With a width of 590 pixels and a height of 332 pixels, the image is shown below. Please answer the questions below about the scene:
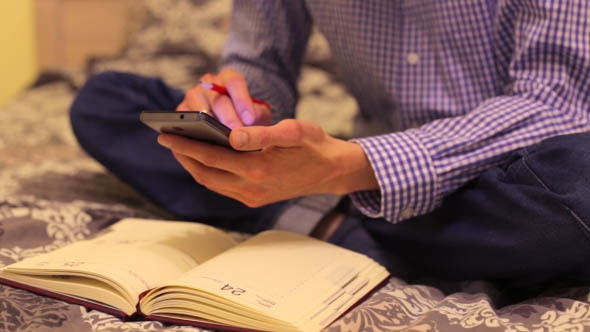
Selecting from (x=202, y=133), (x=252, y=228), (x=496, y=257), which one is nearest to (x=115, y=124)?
(x=252, y=228)

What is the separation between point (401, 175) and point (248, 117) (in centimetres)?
19

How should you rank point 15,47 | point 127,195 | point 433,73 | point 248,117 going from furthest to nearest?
point 15,47, point 127,195, point 433,73, point 248,117

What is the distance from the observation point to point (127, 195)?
935mm

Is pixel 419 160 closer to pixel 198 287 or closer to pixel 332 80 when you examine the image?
pixel 198 287

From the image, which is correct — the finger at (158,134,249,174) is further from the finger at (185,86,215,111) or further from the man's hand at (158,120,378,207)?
the finger at (185,86,215,111)

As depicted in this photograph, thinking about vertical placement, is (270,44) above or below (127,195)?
above

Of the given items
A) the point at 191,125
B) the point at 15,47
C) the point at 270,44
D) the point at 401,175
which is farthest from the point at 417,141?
the point at 15,47

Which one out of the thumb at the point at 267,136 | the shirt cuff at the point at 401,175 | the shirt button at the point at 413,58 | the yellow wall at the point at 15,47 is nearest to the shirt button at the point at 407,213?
the shirt cuff at the point at 401,175

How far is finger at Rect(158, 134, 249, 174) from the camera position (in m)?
→ 0.55

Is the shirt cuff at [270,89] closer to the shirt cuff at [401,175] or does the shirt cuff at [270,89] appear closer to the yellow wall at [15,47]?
the shirt cuff at [401,175]

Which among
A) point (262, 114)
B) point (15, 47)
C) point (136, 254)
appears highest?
point (262, 114)

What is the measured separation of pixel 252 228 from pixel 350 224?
142mm

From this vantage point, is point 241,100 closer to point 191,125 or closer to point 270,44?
point 191,125

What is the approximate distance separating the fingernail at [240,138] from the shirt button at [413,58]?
1.36 feet
